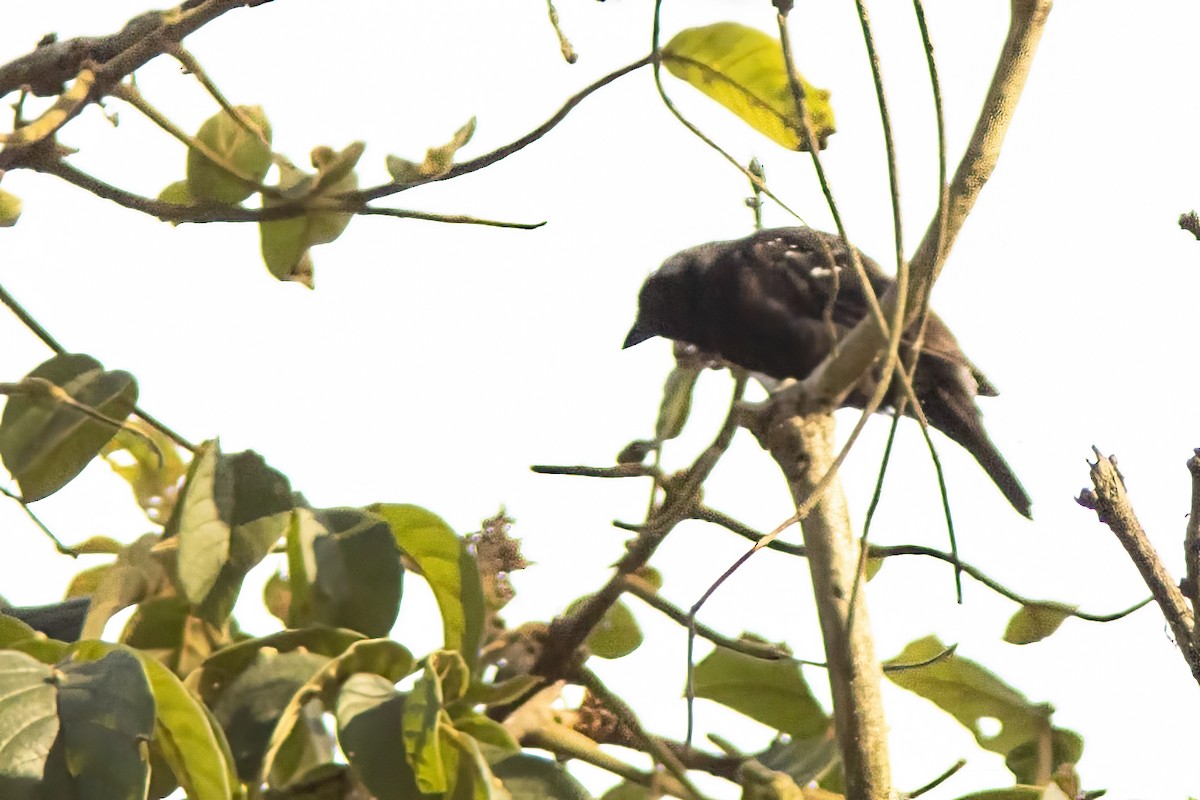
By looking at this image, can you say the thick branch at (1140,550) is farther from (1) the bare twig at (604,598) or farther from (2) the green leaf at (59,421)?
(2) the green leaf at (59,421)

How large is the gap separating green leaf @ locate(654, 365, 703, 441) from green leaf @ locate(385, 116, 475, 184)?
0.37m

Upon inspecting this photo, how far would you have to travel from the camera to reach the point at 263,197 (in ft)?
4.58

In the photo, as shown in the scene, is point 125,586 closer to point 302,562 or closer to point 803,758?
point 302,562

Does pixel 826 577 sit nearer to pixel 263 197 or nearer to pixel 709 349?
pixel 263 197

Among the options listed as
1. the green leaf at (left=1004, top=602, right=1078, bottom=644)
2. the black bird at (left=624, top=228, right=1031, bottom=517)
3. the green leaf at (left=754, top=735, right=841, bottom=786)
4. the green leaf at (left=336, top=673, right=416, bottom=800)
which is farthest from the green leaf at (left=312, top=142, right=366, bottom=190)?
the black bird at (left=624, top=228, right=1031, bottom=517)

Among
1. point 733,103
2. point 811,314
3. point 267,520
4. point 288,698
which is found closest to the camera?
point 288,698

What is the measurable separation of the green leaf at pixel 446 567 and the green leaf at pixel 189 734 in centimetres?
27

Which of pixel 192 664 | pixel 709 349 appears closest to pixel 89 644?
pixel 192 664

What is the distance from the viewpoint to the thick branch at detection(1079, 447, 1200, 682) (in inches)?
45.8

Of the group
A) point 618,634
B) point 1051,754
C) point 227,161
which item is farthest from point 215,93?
point 1051,754

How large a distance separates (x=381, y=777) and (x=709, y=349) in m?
3.23

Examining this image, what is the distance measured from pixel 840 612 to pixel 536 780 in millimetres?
337

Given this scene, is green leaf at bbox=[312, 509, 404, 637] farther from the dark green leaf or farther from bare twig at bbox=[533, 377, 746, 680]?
bare twig at bbox=[533, 377, 746, 680]

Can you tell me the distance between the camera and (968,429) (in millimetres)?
3713
